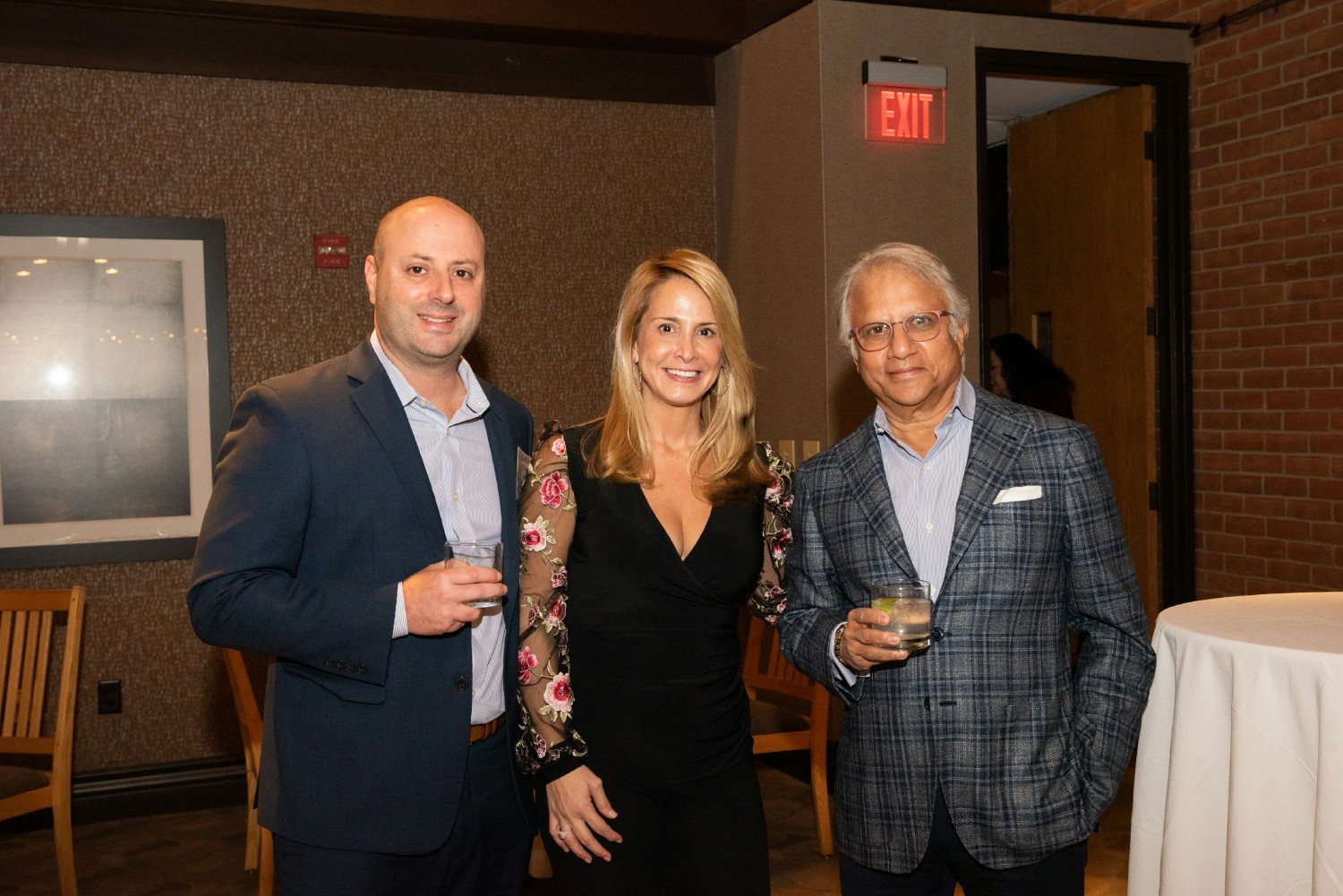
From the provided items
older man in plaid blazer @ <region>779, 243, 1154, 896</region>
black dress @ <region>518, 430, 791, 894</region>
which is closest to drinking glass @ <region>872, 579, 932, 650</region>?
Result: older man in plaid blazer @ <region>779, 243, 1154, 896</region>

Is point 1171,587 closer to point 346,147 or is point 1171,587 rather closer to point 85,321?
point 346,147

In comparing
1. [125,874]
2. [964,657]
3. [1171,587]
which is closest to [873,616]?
[964,657]

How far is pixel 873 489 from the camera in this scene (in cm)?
197

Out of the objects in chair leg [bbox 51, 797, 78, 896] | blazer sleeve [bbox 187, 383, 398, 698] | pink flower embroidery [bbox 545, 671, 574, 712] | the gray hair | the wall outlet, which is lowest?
chair leg [bbox 51, 797, 78, 896]

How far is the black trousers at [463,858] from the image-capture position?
1.85 meters

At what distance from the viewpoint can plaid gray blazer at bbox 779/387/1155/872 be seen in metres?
1.84

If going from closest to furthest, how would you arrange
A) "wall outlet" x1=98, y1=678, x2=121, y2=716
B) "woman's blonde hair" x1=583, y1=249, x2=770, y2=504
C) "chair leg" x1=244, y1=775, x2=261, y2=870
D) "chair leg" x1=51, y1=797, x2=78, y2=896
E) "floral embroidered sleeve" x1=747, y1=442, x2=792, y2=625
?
"woman's blonde hair" x1=583, y1=249, x2=770, y2=504
"floral embroidered sleeve" x1=747, y1=442, x2=792, y2=625
"chair leg" x1=51, y1=797, x2=78, y2=896
"chair leg" x1=244, y1=775, x2=261, y2=870
"wall outlet" x1=98, y1=678, x2=121, y2=716

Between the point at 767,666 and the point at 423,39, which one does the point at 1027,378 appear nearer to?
the point at 767,666

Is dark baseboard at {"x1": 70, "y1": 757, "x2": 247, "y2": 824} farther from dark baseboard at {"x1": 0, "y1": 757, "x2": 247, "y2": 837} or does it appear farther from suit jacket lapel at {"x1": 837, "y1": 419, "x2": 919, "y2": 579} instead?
suit jacket lapel at {"x1": 837, "y1": 419, "x2": 919, "y2": 579}

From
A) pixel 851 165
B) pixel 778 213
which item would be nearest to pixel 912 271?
pixel 851 165

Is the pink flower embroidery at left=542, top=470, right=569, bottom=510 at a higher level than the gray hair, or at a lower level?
lower

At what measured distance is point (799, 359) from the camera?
431 centimetres

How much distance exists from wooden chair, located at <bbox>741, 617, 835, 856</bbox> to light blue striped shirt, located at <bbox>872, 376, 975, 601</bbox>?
1.90m

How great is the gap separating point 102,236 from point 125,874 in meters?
2.23
